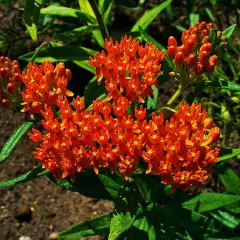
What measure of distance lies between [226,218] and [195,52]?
115 cm

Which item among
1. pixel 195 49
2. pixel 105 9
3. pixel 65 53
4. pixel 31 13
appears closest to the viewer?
pixel 195 49

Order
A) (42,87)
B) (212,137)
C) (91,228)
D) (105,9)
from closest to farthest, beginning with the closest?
1. (212,137)
2. (42,87)
3. (91,228)
4. (105,9)

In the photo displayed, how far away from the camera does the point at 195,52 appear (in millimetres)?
2537

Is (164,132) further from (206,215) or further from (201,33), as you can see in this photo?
(206,215)

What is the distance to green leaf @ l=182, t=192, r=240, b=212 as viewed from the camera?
9.27ft

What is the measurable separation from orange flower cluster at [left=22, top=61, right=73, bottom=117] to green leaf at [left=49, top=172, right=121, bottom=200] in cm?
49

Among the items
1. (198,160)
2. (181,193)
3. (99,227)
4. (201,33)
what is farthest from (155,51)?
(99,227)

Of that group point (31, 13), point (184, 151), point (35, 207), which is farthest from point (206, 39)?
point (35, 207)

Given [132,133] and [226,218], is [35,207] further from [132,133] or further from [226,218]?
[132,133]

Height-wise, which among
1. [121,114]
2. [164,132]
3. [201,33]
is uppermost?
[201,33]

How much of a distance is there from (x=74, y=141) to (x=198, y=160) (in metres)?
0.54

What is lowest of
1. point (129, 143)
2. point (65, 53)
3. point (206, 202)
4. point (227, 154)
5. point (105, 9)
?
point (206, 202)

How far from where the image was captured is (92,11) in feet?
11.0

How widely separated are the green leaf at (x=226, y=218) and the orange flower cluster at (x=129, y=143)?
0.94m
